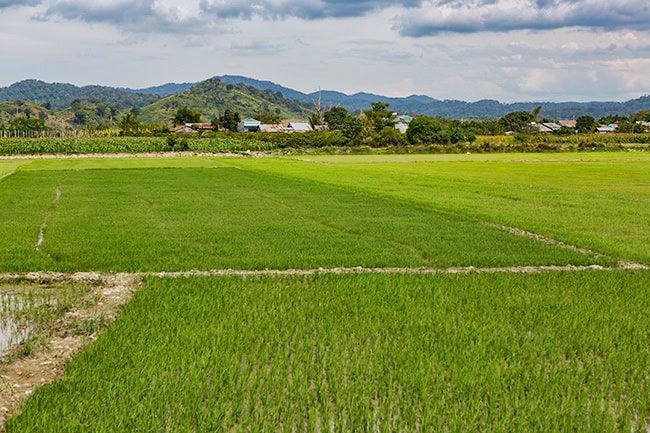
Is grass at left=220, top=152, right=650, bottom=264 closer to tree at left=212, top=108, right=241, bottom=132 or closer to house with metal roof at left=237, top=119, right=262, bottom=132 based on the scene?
tree at left=212, top=108, right=241, bottom=132

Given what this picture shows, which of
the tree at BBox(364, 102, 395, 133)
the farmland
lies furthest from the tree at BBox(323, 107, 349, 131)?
the farmland

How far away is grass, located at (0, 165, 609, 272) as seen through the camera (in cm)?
1107

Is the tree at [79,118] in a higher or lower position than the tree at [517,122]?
higher

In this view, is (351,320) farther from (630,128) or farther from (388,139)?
(630,128)

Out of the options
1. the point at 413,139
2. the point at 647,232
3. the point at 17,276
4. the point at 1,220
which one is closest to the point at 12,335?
the point at 17,276

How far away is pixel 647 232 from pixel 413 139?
58342 millimetres

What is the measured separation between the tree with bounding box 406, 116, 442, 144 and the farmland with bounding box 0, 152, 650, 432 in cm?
5513

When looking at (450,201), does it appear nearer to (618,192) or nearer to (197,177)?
(618,192)

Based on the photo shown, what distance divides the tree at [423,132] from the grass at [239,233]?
4953cm

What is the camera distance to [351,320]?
7.49 m

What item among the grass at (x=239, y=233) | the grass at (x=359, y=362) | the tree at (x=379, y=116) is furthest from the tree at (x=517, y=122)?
the grass at (x=359, y=362)

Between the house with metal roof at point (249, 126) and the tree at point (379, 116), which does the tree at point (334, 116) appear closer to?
the house with metal roof at point (249, 126)

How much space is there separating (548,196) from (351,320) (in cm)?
1775

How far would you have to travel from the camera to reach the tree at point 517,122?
397ft
